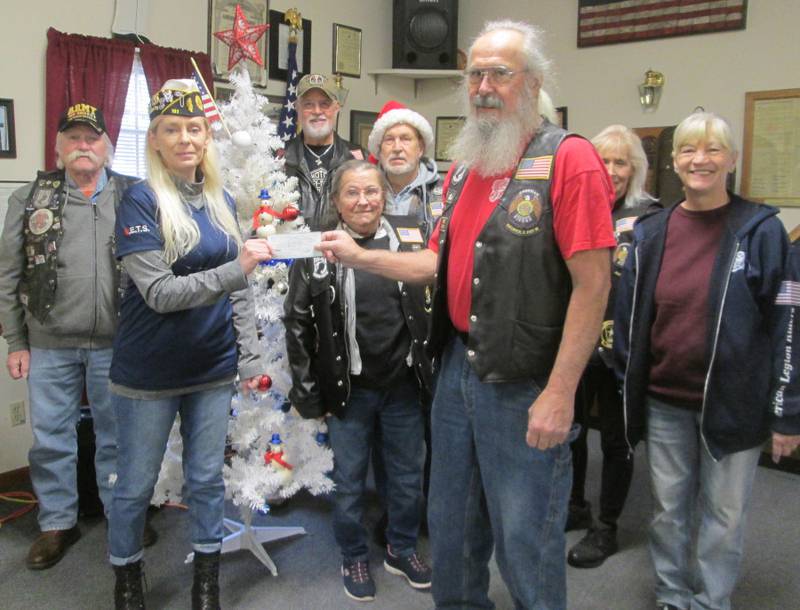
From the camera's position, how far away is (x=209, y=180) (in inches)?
84.2

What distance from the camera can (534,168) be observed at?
154cm

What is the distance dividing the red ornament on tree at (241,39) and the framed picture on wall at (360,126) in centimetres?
121

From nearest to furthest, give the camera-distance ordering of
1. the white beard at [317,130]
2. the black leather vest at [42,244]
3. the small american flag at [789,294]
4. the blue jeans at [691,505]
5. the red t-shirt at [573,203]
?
the red t-shirt at [573,203]
the small american flag at [789,294]
the blue jeans at [691,505]
the black leather vest at [42,244]
the white beard at [317,130]

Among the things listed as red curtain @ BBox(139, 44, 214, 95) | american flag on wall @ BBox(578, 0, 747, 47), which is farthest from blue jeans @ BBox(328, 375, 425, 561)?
american flag on wall @ BBox(578, 0, 747, 47)

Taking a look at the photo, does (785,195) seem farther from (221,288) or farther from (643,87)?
(221,288)

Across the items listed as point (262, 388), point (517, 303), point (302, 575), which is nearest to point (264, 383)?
point (262, 388)

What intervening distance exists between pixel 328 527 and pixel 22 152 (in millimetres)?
2318

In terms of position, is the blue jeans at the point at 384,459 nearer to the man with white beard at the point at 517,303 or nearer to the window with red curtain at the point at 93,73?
the man with white beard at the point at 517,303

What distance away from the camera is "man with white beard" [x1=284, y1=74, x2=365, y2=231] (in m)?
3.21

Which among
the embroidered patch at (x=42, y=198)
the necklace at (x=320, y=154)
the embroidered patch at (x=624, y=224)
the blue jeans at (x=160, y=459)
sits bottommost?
the blue jeans at (x=160, y=459)

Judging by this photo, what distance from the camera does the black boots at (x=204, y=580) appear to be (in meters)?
2.21

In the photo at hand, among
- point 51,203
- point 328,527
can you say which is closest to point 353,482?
point 328,527

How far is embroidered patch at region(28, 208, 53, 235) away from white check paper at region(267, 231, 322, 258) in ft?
3.95

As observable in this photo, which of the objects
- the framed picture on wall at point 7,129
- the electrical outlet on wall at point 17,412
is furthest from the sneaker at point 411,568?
the framed picture on wall at point 7,129
